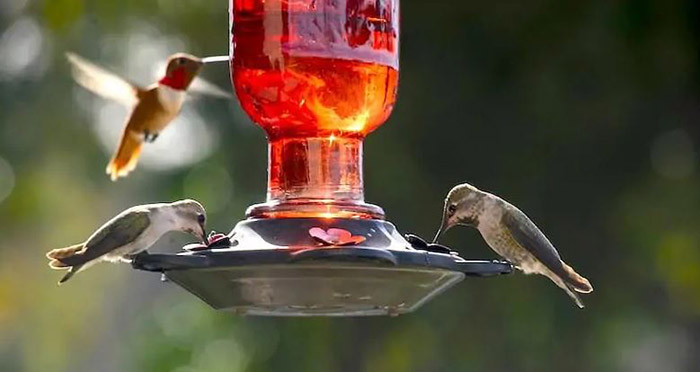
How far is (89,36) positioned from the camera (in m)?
9.56

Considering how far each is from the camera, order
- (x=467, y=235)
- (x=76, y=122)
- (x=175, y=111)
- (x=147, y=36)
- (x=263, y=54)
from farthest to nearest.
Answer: (x=76, y=122) < (x=147, y=36) < (x=467, y=235) < (x=175, y=111) < (x=263, y=54)

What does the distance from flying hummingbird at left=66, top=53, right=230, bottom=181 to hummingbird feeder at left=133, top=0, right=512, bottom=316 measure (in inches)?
51.7

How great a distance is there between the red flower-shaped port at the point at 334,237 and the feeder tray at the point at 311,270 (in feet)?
0.05

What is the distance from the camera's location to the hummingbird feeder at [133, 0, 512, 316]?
2.87 m

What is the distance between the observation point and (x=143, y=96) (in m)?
5.14

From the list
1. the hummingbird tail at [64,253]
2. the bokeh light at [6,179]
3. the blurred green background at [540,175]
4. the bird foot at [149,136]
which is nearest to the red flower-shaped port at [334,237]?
the hummingbird tail at [64,253]

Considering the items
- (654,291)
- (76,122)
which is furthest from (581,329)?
(76,122)

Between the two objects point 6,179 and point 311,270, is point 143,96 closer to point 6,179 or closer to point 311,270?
point 311,270

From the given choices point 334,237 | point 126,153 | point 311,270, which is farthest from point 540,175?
point 311,270

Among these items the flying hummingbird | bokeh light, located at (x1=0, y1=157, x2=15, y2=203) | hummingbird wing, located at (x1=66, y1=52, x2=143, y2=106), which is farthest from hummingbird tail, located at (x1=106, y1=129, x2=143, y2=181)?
bokeh light, located at (x1=0, y1=157, x2=15, y2=203)

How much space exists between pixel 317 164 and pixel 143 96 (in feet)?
6.18

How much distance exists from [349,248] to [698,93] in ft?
19.0

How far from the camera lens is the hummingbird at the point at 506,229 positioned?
357 centimetres

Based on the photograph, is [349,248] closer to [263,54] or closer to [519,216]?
[263,54]
